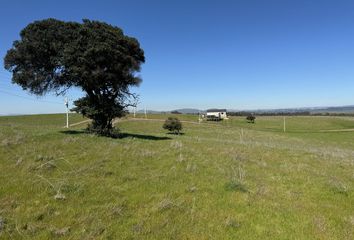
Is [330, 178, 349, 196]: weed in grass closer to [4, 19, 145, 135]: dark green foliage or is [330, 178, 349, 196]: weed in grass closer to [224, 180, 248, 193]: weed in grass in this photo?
[224, 180, 248, 193]: weed in grass

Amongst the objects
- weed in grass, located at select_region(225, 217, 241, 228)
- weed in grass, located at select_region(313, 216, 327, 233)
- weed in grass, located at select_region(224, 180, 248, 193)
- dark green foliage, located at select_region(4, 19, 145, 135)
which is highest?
dark green foliage, located at select_region(4, 19, 145, 135)

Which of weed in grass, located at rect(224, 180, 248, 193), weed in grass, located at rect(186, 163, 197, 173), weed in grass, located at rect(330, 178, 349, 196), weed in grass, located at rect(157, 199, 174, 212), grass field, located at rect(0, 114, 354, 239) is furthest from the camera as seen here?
weed in grass, located at rect(186, 163, 197, 173)

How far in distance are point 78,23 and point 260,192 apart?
2344 centimetres

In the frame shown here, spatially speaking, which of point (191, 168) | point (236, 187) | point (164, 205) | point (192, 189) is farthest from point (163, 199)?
point (191, 168)

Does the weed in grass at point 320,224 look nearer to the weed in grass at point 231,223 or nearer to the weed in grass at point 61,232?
the weed in grass at point 231,223

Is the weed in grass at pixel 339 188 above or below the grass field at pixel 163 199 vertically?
below

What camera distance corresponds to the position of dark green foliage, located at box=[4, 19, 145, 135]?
26.0m

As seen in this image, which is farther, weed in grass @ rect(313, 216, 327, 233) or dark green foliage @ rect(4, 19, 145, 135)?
dark green foliage @ rect(4, 19, 145, 135)

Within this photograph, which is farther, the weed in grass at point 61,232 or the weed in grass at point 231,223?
the weed in grass at point 231,223

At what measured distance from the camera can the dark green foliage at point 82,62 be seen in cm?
2605

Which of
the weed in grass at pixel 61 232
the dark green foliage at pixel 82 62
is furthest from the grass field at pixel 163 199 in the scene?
the dark green foliage at pixel 82 62

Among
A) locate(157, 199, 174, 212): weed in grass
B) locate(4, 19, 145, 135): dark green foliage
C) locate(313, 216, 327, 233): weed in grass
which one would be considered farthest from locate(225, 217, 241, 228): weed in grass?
locate(4, 19, 145, 135): dark green foliage

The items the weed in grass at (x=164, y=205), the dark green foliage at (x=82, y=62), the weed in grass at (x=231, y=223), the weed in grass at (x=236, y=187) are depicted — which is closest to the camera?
the weed in grass at (x=231, y=223)

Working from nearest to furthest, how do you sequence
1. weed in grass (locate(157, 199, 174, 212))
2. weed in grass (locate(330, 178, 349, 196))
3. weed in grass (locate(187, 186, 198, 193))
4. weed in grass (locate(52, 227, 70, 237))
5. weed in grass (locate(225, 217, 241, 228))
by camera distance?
weed in grass (locate(52, 227, 70, 237))
weed in grass (locate(225, 217, 241, 228))
weed in grass (locate(157, 199, 174, 212))
weed in grass (locate(187, 186, 198, 193))
weed in grass (locate(330, 178, 349, 196))
